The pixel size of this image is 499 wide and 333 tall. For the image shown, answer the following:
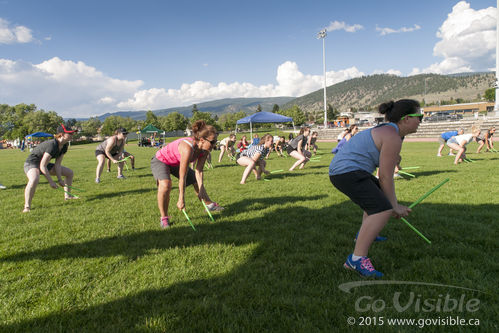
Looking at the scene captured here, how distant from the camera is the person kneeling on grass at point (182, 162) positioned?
417cm

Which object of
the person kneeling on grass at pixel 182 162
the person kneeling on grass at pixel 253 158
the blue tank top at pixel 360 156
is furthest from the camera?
the person kneeling on grass at pixel 253 158

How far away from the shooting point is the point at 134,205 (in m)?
6.46

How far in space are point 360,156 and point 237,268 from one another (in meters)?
1.86

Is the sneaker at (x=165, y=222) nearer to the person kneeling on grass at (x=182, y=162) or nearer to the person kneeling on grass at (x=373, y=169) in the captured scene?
the person kneeling on grass at (x=182, y=162)

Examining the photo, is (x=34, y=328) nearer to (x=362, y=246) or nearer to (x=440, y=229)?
(x=362, y=246)

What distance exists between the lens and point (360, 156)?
9.64 feet

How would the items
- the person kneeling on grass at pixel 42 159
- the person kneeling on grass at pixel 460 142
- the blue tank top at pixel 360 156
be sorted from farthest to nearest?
the person kneeling on grass at pixel 460 142, the person kneeling on grass at pixel 42 159, the blue tank top at pixel 360 156

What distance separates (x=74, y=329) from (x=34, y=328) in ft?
1.13

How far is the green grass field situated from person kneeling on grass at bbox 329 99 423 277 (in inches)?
17.5

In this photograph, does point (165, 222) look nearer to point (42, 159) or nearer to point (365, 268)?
point (365, 268)

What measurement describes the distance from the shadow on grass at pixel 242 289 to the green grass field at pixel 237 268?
0.01 m

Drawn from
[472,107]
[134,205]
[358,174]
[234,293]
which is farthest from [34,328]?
[472,107]

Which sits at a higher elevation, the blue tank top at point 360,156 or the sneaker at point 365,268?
the blue tank top at point 360,156

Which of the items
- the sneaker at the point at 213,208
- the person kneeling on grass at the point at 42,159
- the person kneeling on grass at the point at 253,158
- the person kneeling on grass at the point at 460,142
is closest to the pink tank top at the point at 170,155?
the sneaker at the point at 213,208
